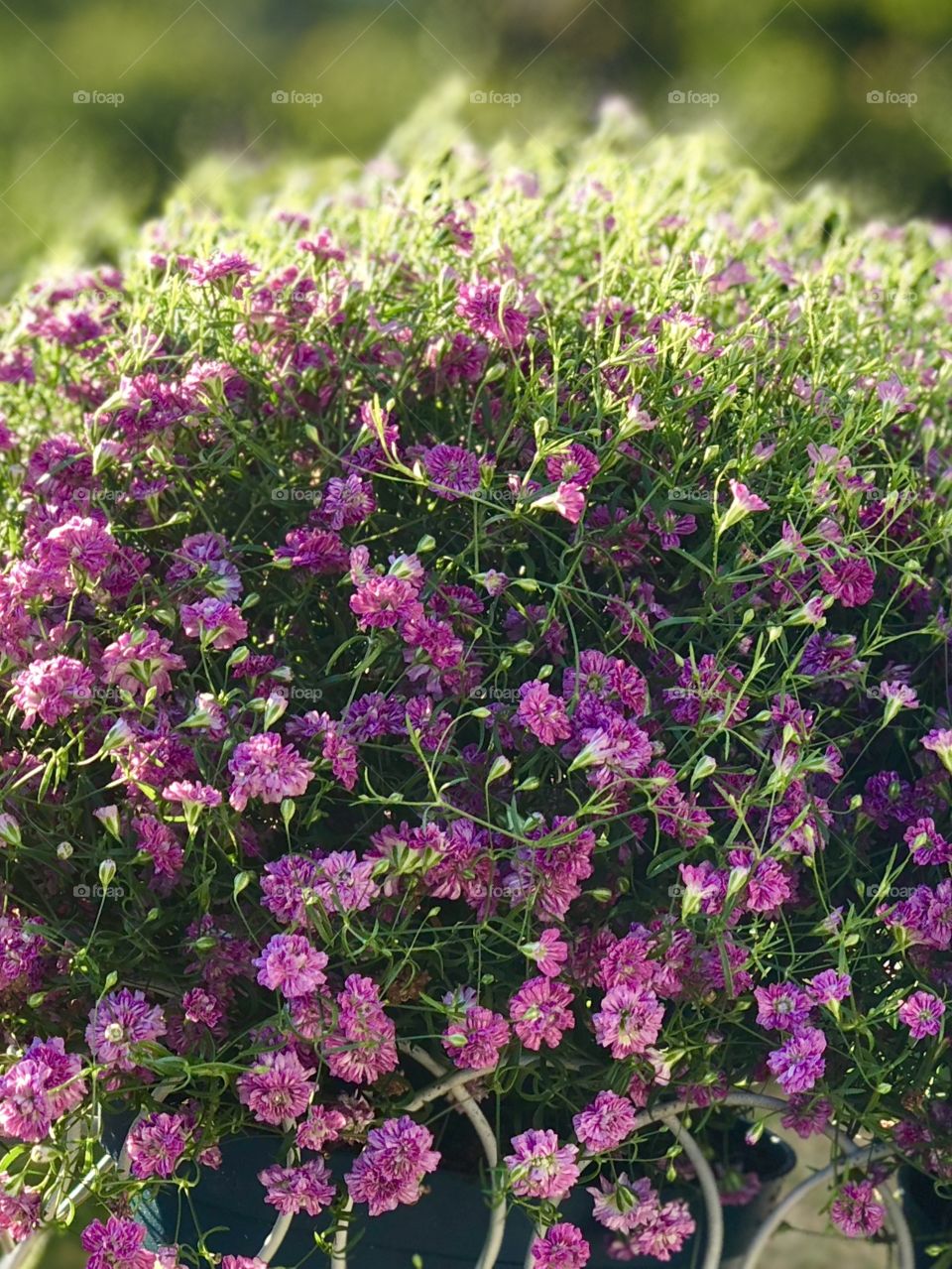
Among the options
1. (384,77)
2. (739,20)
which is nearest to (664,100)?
(739,20)

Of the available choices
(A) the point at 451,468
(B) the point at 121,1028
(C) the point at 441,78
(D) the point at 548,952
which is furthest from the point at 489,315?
(C) the point at 441,78

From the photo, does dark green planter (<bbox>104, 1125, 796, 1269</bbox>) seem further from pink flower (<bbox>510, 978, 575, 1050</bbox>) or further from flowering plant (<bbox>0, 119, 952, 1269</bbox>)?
pink flower (<bbox>510, 978, 575, 1050</bbox>)

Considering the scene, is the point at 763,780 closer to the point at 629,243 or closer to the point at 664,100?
the point at 629,243

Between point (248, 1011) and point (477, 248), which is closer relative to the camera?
point (248, 1011)
